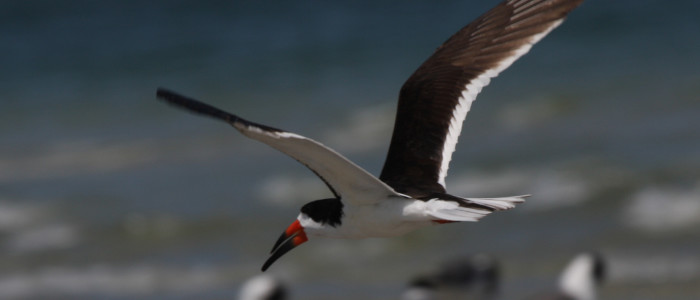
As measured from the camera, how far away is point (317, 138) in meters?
12.9

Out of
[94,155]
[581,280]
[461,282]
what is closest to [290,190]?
[94,155]

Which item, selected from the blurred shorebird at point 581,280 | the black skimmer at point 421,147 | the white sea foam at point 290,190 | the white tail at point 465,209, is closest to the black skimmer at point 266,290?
the blurred shorebird at point 581,280

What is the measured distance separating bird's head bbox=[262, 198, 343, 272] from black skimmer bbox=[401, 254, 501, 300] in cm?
264

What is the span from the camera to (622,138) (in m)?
11.2

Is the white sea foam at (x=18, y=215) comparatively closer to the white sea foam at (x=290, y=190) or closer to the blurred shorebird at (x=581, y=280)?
the white sea foam at (x=290, y=190)

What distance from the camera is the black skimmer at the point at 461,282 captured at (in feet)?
24.0

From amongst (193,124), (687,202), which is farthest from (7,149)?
(687,202)

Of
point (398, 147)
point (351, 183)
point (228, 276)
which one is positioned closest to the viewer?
point (351, 183)

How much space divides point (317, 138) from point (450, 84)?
7560 mm

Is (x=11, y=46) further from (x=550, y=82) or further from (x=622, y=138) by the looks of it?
(x=622, y=138)

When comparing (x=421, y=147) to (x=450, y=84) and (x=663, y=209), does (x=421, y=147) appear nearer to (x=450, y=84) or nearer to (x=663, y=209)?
(x=450, y=84)

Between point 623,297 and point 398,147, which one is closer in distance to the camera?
point 398,147

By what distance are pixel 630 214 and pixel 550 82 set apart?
4.53m

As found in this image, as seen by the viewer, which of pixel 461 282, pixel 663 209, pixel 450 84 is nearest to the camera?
pixel 450 84
